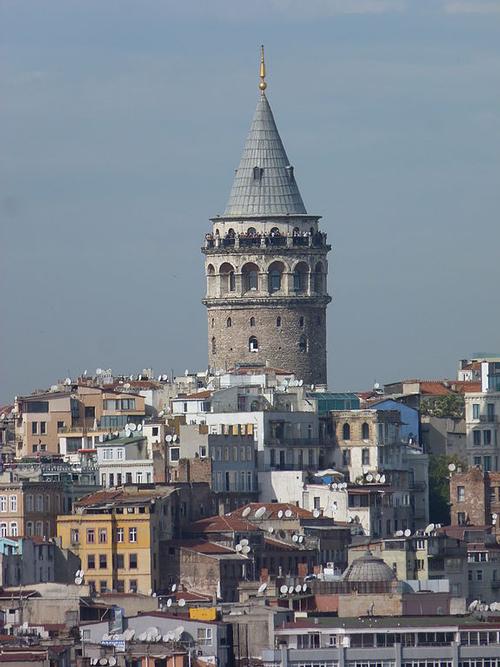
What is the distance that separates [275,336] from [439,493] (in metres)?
12.7

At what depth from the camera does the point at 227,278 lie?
7835 inches

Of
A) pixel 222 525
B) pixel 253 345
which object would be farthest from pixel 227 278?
pixel 222 525

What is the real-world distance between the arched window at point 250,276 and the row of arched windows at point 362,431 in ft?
Result: 47.2

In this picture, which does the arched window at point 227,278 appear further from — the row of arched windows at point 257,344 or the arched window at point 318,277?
the arched window at point 318,277

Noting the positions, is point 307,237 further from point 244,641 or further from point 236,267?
point 244,641

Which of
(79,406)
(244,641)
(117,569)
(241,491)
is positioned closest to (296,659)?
(244,641)

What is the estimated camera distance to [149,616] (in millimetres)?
145250

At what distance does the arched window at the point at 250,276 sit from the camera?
19825 centimetres

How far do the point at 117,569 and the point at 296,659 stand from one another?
30.2m

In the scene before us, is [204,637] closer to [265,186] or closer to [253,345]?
[253,345]

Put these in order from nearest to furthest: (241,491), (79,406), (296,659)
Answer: (296,659), (241,491), (79,406)

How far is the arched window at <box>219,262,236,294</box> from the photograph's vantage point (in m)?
199

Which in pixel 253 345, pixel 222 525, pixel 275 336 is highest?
pixel 275 336

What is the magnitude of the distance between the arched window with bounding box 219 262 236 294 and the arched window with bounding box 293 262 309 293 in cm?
225
